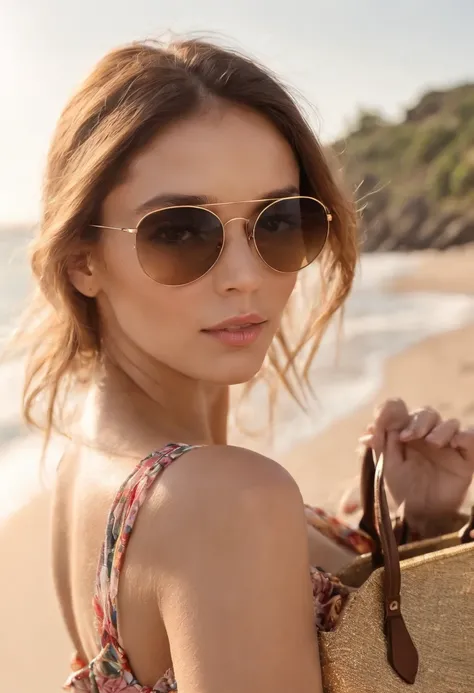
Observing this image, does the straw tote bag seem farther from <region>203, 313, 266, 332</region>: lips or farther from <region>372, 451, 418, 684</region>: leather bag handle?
<region>203, 313, 266, 332</region>: lips

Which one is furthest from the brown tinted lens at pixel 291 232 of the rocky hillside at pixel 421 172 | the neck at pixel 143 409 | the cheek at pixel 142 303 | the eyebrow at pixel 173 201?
the rocky hillside at pixel 421 172

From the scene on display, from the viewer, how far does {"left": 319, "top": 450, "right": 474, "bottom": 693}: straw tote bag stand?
118 cm

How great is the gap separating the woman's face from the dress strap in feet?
1.32

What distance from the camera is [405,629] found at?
3.95ft

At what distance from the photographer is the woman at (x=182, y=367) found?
109 centimetres

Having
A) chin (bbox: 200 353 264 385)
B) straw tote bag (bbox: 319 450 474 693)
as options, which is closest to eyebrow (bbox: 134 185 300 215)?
chin (bbox: 200 353 264 385)

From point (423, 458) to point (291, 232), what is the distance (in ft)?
2.31

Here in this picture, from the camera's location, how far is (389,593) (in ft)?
3.93

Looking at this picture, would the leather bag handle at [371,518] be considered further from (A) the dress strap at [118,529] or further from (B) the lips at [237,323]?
(A) the dress strap at [118,529]

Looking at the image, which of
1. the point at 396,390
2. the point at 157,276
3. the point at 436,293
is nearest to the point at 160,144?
the point at 157,276

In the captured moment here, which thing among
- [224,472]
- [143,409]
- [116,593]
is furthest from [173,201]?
[116,593]

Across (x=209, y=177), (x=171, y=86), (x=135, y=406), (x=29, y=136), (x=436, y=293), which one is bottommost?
(x=436, y=293)

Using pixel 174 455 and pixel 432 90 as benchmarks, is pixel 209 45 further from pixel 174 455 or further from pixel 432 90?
pixel 432 90

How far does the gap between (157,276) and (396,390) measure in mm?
5397
